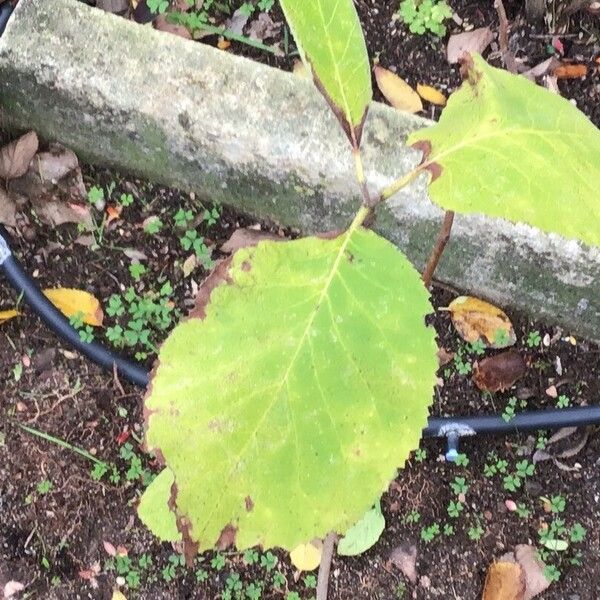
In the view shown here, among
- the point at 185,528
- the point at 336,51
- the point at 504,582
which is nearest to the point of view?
the point at 185,528

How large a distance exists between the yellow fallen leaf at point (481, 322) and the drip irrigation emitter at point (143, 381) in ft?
0.62

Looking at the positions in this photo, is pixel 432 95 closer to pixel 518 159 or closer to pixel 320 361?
pixel 518 159

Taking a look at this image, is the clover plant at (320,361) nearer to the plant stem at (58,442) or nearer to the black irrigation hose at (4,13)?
the plant stem at (58,442)

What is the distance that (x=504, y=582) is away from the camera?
6.12 ft

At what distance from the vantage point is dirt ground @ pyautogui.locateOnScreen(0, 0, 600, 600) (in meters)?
1.91

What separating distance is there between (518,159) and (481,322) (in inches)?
49.1

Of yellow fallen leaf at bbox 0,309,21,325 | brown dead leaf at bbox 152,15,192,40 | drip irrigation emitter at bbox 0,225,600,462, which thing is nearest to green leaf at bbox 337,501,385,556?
drip irrigation emitter at bbox 0,225,600,462

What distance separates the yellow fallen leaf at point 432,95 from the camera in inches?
79.4

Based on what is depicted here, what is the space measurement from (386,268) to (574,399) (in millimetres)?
1348

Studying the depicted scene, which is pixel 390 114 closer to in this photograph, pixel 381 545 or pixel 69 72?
pixel 69 72

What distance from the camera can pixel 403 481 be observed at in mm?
1956

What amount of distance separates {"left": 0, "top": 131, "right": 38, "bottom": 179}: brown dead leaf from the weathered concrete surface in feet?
0.42

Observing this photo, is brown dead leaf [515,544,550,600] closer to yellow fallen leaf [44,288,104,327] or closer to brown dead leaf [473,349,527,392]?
brown dead leaf [473,349,527,392]

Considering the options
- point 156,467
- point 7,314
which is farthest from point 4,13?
point 156,467
